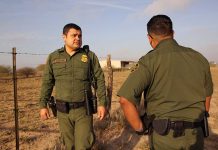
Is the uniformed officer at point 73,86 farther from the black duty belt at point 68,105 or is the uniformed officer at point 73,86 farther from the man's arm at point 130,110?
the man's arm at point 130,110

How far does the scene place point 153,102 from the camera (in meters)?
2.91

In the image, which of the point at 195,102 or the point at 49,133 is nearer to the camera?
the point at 195,102

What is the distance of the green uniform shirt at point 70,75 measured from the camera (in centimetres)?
457

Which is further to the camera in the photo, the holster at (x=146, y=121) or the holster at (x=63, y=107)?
the holster at (x=63, y=107)

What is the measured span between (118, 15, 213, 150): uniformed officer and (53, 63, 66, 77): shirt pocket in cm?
193

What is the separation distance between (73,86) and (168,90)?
2039 mm

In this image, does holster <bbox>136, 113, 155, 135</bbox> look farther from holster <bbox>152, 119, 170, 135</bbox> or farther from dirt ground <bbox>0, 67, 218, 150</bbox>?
dirt ground <bbox>0, 67, 218, 150</bbox>

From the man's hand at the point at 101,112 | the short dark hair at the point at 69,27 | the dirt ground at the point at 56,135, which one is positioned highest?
the short dark hair at the point at 69,27

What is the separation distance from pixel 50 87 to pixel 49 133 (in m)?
3.08

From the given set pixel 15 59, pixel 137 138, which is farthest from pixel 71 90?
pixel 137 138

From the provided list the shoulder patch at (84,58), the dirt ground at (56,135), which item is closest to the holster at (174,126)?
the shoulder patch at (84,58)

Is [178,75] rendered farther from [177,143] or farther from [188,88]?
[177,143]

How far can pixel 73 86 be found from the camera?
457 cm

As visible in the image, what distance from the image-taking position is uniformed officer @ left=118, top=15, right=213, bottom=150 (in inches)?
109
